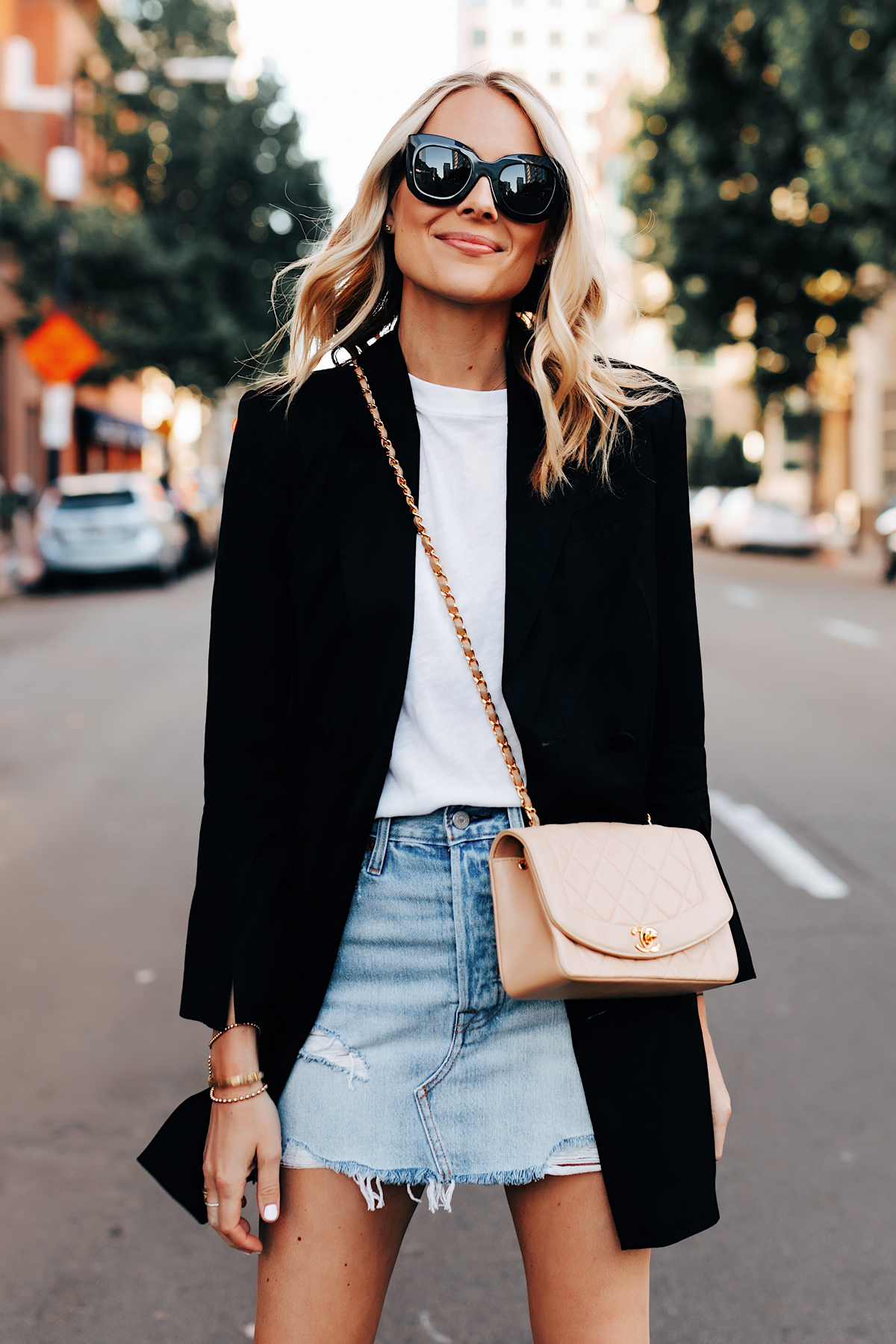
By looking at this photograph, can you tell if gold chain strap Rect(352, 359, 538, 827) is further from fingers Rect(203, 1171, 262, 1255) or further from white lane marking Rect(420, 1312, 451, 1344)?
white lane marking Rect(420, 1312, 451, 1344)

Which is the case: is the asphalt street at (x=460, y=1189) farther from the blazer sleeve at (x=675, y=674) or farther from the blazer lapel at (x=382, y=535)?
the blazer lapel at (x=382, y=535)

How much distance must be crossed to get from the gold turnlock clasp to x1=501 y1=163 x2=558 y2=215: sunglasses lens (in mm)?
878

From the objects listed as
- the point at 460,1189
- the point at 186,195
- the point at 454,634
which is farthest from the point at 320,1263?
the point at 186,195

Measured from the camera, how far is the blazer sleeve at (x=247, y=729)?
1665 mm

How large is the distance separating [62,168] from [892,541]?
13663 millimetres

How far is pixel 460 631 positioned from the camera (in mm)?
1664

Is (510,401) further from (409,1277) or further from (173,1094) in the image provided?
(173,1094)

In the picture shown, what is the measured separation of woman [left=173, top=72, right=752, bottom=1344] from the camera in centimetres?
163

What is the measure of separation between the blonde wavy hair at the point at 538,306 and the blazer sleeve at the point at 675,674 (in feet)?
0.30

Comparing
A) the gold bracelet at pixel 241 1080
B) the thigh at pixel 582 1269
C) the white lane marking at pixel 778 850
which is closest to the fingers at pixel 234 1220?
the gold bracelet at pixel 241 1080

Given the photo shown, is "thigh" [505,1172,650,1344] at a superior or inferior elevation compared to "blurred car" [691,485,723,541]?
superior

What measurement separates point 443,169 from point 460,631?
1.90ft

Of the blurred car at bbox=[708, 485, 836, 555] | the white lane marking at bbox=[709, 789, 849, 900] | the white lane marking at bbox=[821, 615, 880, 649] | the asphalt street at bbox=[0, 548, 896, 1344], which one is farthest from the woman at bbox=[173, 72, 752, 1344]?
the blurred car at bbox=[708, 485, 836, 555]

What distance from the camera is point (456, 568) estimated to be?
1718 millimetres
